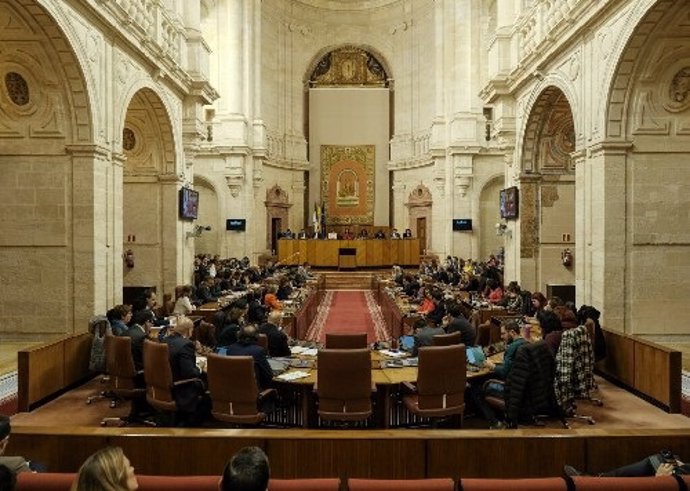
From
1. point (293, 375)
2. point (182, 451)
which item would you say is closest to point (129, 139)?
point (293, 375)

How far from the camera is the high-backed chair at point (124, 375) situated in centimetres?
652

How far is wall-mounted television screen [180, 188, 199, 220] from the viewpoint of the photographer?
14498 millimetres

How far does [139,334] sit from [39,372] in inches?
43.6

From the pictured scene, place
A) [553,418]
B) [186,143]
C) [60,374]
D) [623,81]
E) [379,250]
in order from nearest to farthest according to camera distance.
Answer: [553,418] < [60,374] < [623,81] < [186,143] < [379,250]

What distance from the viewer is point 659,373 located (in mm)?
6844

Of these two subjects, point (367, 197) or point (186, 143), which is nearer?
point (186, 143)

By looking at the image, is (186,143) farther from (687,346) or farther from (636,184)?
(687,346)

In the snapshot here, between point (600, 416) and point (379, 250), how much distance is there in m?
18.6

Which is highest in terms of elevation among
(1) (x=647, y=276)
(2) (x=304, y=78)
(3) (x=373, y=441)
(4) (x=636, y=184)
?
(2) (x=304, y=78)

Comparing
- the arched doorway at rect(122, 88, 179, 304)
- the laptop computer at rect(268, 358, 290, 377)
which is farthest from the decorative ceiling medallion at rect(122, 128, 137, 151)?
the laptop computer at rect(268, 358, 290, 377)

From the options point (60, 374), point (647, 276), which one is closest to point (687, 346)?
point (647, 276)

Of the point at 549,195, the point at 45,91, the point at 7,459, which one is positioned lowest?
the point at 7,459

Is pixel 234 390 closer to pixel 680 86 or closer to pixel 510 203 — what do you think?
pixel 680 86

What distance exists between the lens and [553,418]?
20.7 feet
